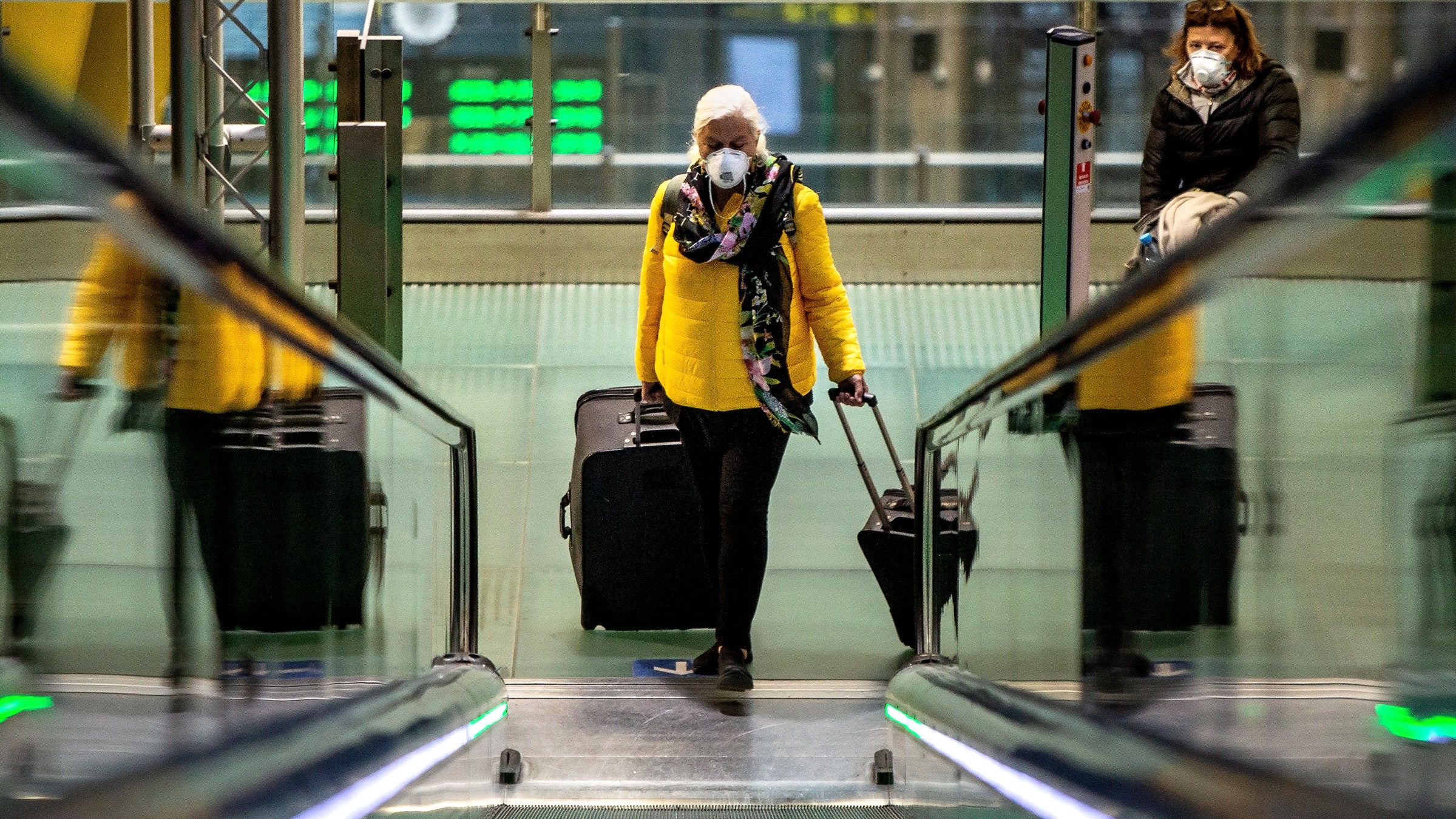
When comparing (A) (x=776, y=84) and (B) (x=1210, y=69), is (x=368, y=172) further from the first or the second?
(A) (x=776, y=84)

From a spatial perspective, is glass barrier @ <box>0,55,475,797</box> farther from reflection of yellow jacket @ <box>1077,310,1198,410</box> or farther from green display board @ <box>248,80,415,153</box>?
green display board @ <box>248,80,415,153</box>

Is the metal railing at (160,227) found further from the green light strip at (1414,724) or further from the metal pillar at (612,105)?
the metal pillar at (612,105)

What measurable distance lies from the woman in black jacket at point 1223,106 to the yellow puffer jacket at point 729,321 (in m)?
1.06

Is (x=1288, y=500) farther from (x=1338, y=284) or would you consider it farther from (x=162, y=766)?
(x=162, y=766)

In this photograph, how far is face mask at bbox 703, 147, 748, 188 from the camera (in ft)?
14.7

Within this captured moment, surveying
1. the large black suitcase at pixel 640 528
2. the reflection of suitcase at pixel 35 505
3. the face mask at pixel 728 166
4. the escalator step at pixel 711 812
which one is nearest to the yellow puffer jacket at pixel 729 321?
the face mask at pixel 728 166

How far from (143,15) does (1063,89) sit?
3.34m

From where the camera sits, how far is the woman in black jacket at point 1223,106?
15.8 feet

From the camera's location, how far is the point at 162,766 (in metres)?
1.66

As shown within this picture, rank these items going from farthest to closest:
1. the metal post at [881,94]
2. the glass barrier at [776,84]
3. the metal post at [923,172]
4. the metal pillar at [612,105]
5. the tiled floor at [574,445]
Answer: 1. the metal post at [881,94]
2. the metal post at [923,172]
3. the metal pillar at [612,105]
4. the glass barrier at [776,84]
5. the tiled floor at [574,445]

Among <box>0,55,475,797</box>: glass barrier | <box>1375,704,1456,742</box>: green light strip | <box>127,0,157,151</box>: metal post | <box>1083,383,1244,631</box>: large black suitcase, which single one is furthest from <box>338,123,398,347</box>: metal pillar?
<box>1375,704,1456,742</box>: green light strip

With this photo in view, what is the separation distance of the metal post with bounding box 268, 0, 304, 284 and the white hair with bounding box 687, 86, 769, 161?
1447mm

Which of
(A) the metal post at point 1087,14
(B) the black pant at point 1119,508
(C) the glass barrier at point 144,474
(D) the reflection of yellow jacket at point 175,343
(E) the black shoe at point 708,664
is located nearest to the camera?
(C) the glass barrier at point 144,474

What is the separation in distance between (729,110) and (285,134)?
1622 mm
